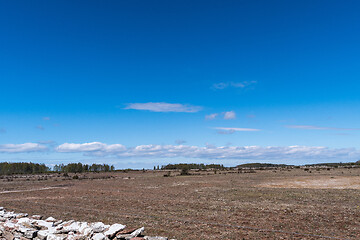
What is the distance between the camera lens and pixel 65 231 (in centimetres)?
1448

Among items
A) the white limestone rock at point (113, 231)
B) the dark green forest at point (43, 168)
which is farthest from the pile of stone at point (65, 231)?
the dark green forest at point (43, 168)

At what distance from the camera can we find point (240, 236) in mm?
14961

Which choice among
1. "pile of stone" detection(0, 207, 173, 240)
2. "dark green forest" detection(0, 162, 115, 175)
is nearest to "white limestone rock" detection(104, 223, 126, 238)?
"pile of stone" detection(0, 207, 173, 240)

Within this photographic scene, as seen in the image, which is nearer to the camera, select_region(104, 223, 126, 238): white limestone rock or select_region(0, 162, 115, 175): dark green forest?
select_region(104, 223, 126, 238): white limestone rock

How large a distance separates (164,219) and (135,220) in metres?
2.02

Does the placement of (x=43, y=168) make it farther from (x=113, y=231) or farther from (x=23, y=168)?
(x=113, y=231)

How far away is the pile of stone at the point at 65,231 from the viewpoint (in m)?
13.3

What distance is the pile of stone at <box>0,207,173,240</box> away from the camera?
1327 centimetres

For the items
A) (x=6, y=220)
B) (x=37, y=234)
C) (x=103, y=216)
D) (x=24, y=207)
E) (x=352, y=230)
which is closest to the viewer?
(x=37, y=234)

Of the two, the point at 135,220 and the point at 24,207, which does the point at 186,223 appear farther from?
the point at 24,207

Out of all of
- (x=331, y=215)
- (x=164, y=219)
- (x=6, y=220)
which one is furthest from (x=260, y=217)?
(x=6, y=220)

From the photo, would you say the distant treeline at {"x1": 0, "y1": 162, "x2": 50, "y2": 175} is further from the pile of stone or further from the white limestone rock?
the white limestone rock

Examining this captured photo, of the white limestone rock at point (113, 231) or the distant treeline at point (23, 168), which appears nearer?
the white limestone rock at point (113, 231)

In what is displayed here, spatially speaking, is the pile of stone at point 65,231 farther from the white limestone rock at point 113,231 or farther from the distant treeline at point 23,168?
the distant treeline at point 23,168
